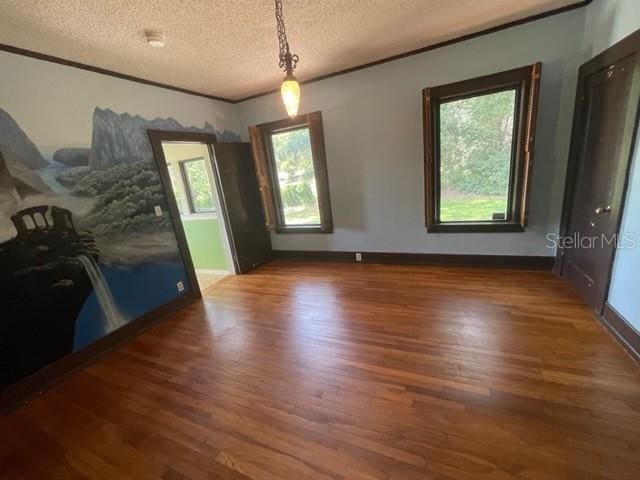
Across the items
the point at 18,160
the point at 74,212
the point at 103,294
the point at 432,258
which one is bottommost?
the point at 432,258

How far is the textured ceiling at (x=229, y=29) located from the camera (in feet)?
5.94

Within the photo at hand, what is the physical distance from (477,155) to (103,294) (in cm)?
412

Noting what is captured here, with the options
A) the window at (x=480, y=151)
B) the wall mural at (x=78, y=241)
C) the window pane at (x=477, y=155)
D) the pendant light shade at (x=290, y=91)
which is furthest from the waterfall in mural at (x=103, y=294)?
the window pane at (x=477, y=155)

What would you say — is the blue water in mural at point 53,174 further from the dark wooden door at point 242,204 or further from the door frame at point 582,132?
the door frame at point 582,132

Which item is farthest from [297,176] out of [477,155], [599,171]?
[599,171]

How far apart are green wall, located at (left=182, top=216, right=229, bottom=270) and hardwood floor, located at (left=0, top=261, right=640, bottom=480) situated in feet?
5.35

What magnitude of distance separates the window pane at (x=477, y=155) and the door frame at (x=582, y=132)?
1.64 ft

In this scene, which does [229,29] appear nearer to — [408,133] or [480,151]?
[408,133]

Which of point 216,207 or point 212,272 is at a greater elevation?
point 216,207

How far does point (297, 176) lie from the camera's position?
411cm

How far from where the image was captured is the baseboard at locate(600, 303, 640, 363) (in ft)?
5.90

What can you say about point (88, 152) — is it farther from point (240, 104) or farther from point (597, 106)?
point (597, 106)

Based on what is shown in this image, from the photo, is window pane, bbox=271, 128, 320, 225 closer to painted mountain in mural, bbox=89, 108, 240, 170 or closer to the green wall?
the green wall

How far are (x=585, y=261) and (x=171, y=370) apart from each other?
3.75 metres
